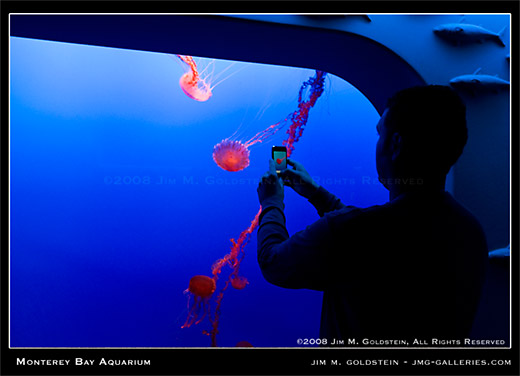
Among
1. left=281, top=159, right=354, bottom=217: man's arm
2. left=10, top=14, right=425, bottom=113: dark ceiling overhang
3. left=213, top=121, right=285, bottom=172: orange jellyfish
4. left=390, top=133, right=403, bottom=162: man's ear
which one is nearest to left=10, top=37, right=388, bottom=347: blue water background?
left=213, top=121, right=285, bottom=172: orange jellyfish

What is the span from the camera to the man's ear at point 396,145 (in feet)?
2.91

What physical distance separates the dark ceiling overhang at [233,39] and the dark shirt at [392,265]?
769 mm

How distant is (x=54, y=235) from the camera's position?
5547 mm

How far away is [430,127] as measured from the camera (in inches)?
34.0

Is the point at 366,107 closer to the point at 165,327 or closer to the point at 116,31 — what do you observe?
the point at 165,327

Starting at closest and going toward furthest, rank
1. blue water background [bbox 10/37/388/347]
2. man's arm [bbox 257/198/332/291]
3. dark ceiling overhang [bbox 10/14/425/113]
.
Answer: man's arm [bbox 257/198/332/291] → dark ceiling overhang [bbox 10/14/425/113] → blue water background [bbox 10/37/388/347]

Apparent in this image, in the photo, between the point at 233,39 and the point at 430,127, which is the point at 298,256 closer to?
the point at 430,127

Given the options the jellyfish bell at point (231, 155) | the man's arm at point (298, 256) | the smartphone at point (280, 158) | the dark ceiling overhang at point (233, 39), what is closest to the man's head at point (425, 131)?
the man's arm at point (298, 256)

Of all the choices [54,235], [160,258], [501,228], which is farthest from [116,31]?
[160,258]

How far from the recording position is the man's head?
0.86 metres

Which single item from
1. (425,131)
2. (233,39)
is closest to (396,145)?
(425,131)

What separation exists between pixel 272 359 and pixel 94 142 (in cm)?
921

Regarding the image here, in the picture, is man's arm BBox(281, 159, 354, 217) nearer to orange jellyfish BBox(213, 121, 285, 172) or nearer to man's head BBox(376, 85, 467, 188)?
man's head BBox(376, 85, 467, 188)

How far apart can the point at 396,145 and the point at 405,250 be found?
0.27 m
